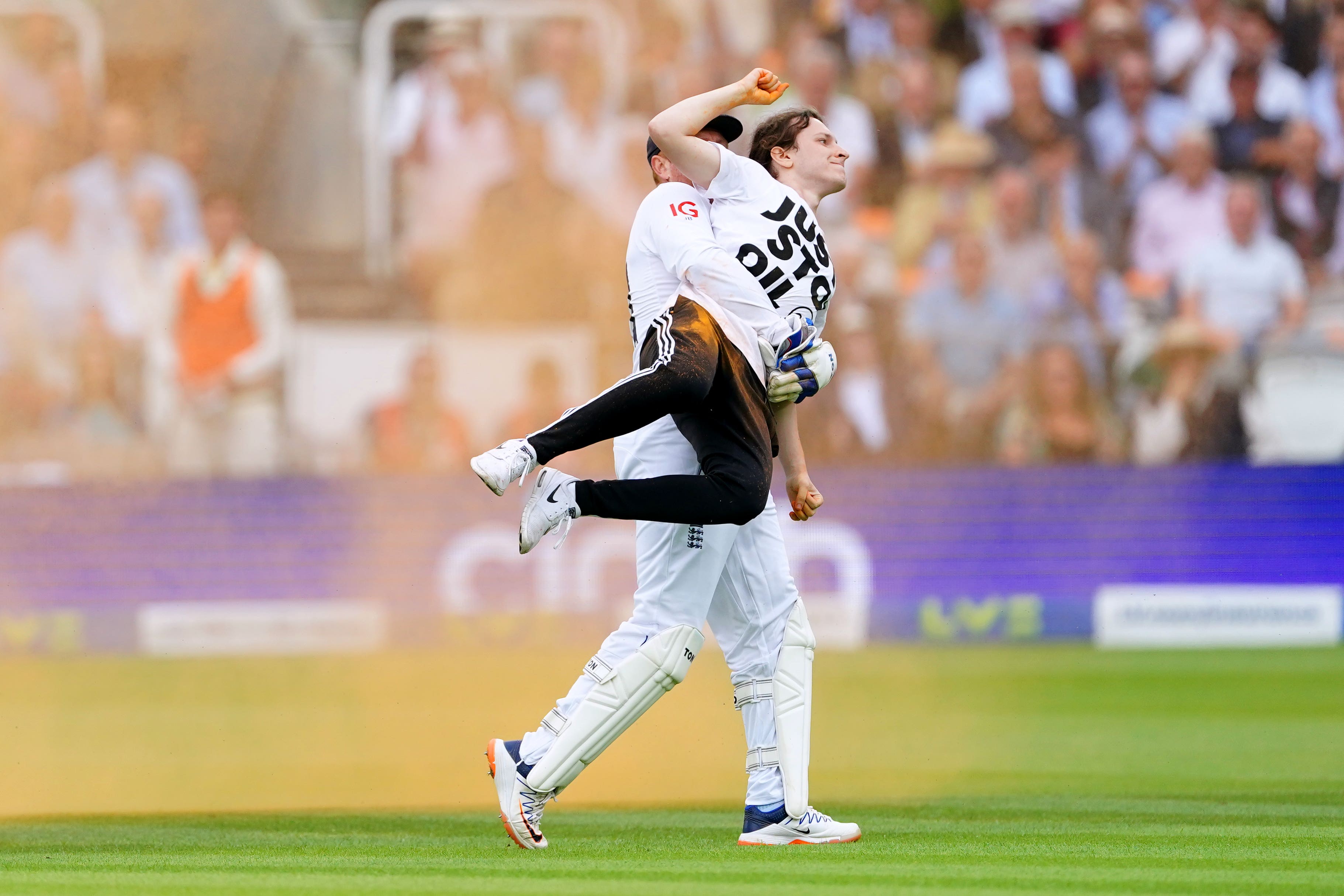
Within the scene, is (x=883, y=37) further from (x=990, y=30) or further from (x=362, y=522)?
(x=362, y=522)

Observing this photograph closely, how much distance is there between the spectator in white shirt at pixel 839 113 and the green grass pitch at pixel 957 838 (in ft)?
19.8

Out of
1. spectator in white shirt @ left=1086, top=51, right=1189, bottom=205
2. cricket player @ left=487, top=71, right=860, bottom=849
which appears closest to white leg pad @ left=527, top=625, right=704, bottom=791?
cricket player @ left=487, top=71, right=860, bottom=849

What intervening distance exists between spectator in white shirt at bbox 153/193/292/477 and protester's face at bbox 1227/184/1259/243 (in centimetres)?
763

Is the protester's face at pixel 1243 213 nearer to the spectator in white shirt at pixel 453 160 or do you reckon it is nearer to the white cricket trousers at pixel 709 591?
the spectator in white shirt at pixel 453 160

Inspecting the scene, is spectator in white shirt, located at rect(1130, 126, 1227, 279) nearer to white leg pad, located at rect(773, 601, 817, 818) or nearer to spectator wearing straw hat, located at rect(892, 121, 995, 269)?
spectator wearing straw hat, located at rect(892, 121, 995, 269)

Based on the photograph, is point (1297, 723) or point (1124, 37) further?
point (1124, 37)

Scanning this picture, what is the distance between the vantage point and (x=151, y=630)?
1288cm

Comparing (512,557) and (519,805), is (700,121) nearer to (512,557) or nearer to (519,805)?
(519,805)

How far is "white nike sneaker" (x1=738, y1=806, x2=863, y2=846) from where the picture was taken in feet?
18.4

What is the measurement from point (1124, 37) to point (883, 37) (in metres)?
2.14

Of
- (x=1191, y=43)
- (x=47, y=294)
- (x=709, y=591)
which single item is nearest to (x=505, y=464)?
(x=709, y=591)

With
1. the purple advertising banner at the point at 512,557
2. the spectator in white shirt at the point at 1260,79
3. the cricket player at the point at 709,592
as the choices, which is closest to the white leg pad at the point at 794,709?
the cricket player at the point at 709,592

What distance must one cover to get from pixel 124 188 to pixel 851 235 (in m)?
5.90

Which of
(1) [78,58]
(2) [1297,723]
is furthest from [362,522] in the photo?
(2) [1297,723]
